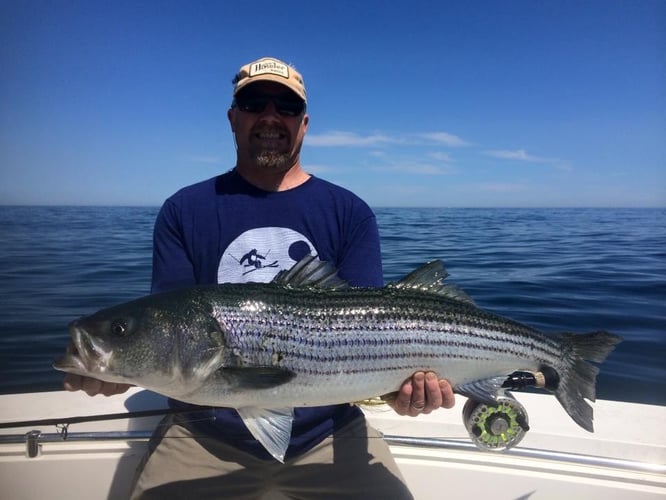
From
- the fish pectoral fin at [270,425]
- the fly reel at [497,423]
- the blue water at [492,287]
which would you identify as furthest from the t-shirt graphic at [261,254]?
the blue water at [492,287]

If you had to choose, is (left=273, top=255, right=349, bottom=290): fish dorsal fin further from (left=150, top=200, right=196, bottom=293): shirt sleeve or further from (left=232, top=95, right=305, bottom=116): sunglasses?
(left=232, top=95, right=305, bottom=116): sunglasses

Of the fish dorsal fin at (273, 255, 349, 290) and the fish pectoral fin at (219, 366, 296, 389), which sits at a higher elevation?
the fish dorsal fin at (273, 255, 349, 290)

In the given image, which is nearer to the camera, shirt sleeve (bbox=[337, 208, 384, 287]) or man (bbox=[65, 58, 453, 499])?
man (bbox=[65, 58, 453, 499])

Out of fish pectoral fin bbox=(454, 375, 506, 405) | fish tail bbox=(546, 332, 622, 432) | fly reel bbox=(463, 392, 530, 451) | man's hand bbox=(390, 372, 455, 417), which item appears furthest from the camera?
fly reel bbox=(463, 392, 530, 451)

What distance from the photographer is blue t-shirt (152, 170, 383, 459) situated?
3.51m

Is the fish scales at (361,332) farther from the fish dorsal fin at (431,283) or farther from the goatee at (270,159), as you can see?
the goatee at (270,159)

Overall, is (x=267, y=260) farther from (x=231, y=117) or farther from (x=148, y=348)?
(x=231, y=117)

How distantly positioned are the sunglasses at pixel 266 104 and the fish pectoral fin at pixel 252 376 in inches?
92.0

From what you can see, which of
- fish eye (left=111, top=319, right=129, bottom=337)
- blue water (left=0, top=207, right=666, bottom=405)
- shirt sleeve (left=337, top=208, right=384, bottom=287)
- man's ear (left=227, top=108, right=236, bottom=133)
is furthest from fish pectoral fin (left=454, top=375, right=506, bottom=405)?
blue water (left=0, top=207, right=666, bottom=405)

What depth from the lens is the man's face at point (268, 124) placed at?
13.1 ft

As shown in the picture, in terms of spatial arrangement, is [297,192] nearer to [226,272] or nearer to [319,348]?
[226,272]

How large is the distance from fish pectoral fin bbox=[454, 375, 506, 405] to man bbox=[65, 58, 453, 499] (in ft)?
0.45

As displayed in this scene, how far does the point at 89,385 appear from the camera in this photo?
2.77 m

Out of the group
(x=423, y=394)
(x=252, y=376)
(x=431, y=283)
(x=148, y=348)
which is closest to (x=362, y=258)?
(x=431, y=283)
